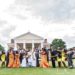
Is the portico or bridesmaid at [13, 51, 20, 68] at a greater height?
the portico

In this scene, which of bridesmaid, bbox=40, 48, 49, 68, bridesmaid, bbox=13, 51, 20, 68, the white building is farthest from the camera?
the white building

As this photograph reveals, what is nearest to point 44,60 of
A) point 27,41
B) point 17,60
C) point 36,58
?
point 36,58

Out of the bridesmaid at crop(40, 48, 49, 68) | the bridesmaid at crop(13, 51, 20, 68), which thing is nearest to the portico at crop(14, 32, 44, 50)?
the bridesmaid at crop(13, 51, 20, 68)

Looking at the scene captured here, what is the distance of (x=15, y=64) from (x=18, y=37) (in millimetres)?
103663

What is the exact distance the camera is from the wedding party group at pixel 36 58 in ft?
104

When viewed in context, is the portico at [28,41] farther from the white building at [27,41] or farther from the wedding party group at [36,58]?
the wedding party group at [36,58]

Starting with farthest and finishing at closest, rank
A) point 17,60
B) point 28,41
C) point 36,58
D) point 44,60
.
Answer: point 28,41, point 36,58, point 17,60, point 44,60

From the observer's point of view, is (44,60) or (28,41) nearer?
(44,60)

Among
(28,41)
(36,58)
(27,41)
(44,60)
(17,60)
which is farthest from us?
(28,41)

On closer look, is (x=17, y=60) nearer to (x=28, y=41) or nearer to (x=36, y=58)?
(x=36, y=58)

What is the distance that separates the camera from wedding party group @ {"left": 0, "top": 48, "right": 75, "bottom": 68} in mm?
31828

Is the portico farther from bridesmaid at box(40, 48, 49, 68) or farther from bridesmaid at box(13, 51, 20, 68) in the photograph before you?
bridesmaid at box(40, 48, 49, 68)

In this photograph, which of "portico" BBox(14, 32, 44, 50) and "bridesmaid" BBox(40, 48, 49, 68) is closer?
"bridesmaid" BBox(40, 48, 49, 68)

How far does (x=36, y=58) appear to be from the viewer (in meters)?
33.2
